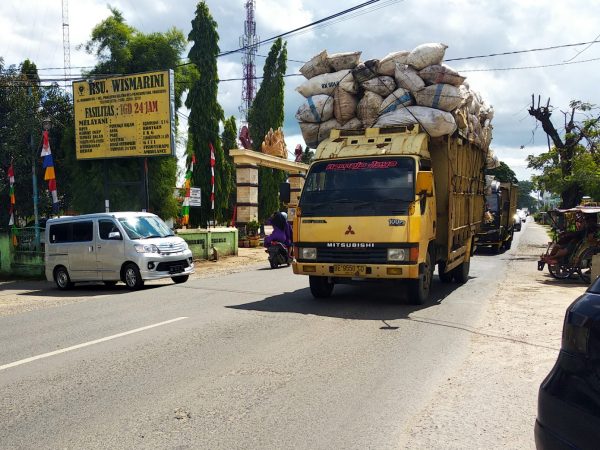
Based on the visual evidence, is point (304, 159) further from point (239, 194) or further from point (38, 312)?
point (38, 312)

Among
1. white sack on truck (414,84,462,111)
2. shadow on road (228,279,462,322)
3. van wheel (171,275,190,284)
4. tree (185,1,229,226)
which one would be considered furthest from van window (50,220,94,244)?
tree (185,1,229,226)

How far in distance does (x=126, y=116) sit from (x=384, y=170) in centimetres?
1272

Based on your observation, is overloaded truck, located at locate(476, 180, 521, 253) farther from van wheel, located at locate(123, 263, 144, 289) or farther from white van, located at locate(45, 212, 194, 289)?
van wheel, located at locate(123, 263, 144, 289)

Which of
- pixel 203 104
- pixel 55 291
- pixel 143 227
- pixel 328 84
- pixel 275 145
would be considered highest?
pixel 203 104

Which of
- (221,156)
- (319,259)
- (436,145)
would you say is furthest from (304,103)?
(221,156)

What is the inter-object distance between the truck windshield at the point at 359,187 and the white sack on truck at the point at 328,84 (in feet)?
6.52

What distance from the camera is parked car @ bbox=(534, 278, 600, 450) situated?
2.33m

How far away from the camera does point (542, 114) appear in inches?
960

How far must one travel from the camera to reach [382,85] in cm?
1060

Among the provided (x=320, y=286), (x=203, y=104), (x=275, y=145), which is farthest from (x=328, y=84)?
(x=203, y=104)

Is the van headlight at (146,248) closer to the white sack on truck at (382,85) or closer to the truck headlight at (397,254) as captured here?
the white sack on truck at (382,85)

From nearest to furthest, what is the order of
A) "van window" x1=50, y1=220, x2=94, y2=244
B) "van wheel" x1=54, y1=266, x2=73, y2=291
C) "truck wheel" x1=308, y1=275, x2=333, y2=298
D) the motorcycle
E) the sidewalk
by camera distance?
"truck wheel" x1=308, y1=275, x2=333, y2=298 → the sidewalk → "van window" x1=50, y1=220, x2=94, y2=244 → "van wheel" x1=54, y1=266, x2=73, y2=291 → the motorcycle

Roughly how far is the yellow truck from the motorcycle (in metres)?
6.80

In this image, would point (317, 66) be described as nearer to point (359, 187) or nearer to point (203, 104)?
point (359, 187)
